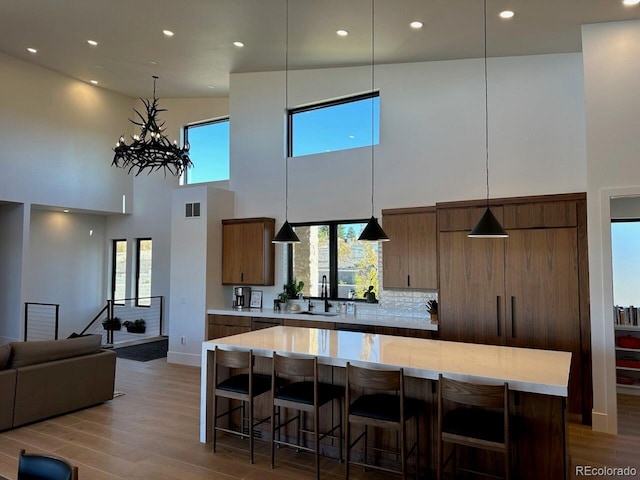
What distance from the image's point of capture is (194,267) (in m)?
7.09

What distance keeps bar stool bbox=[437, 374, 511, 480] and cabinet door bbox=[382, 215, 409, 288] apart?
2.78 meters

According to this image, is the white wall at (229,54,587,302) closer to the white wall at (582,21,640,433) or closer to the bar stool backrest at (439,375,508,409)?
the white wall at (582,21,640,433)

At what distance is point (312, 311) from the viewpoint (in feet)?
21.4

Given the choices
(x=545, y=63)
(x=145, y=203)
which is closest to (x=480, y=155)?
(x=545, y=63)

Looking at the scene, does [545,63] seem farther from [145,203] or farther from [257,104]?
[145,203]

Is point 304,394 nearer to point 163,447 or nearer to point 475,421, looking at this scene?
point 475,421

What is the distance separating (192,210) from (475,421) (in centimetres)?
569

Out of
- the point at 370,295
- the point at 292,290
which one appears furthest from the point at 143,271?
the point at 370,295

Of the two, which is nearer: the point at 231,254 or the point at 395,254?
the point at 395,254

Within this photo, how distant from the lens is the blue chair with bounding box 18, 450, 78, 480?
1506mm

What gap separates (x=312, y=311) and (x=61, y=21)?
18.0 ft

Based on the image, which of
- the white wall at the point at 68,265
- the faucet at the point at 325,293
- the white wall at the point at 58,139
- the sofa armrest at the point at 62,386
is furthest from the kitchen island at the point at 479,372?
the white wall at the point at 68,265

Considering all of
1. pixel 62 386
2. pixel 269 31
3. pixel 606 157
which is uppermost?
pixel 269 31

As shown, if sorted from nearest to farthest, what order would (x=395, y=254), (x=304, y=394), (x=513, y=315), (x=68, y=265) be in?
(x=304, y=394), (x=513, y=315), (x=395, y=254), (x=68, y=265)
